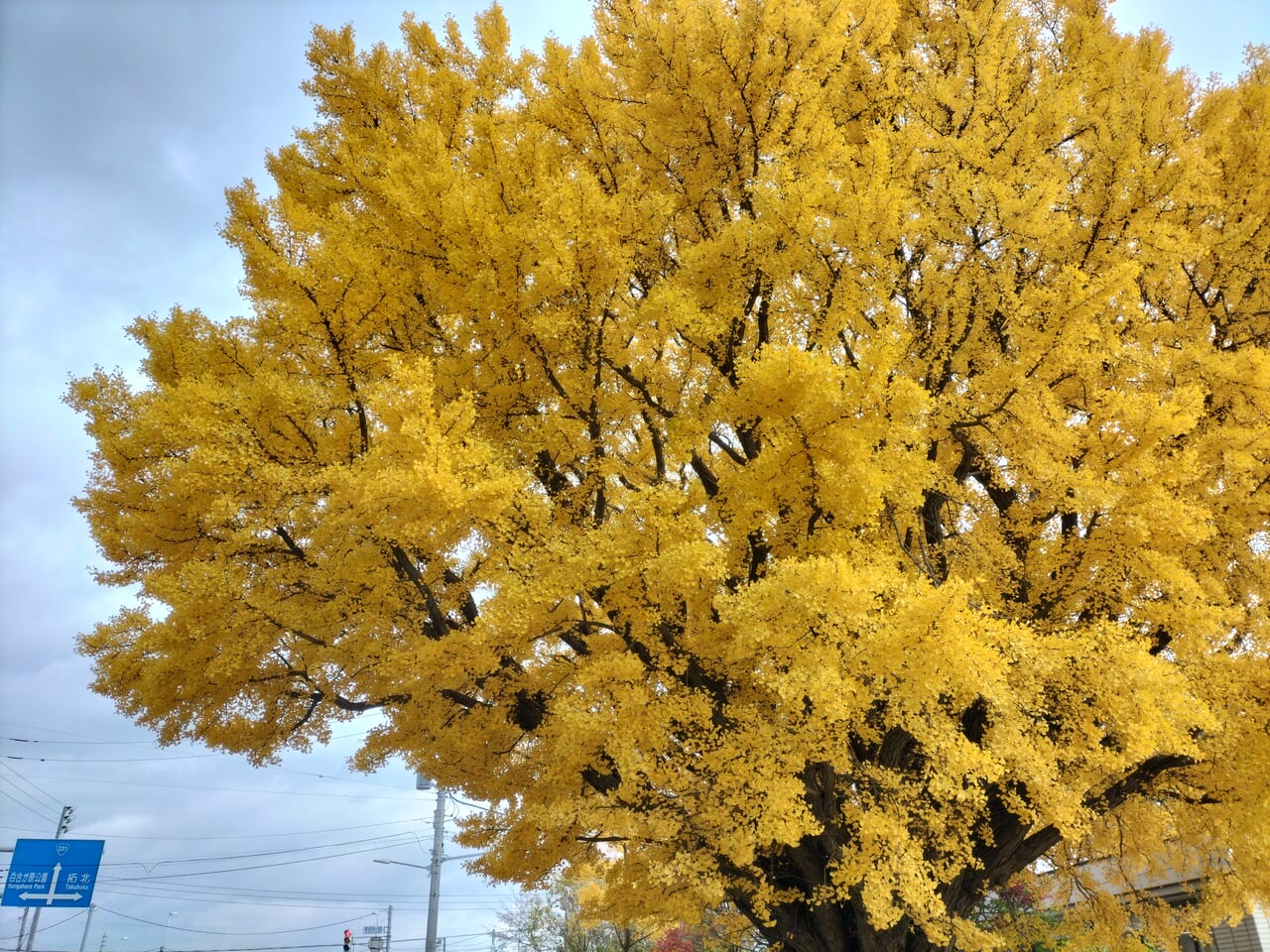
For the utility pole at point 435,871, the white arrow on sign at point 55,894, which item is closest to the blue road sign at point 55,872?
the white arrow on sign at point 55,894

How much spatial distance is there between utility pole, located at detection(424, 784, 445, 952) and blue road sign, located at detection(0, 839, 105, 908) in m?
5.88

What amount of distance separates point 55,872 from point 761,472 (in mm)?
15731

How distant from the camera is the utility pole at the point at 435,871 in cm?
1380

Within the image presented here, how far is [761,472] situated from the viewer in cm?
518

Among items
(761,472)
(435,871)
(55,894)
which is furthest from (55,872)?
(761,472)

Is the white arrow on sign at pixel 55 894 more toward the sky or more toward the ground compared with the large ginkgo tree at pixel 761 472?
more toward the ground

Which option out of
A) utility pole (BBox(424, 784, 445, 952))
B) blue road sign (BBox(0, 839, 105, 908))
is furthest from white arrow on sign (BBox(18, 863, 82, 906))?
utility pole (BBox(424, 784, 445, 952))

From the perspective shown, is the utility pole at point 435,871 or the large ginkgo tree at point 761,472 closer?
the large ginkgo tree at point 761,472

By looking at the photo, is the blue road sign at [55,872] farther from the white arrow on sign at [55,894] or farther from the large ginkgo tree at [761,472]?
the large ginkgo tree at [761,472]

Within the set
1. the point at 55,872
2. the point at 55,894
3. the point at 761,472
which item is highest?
the point at 761,472

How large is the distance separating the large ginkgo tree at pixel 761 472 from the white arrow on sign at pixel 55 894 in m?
9.88

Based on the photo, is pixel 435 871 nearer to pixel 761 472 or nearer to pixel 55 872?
pixel 55 872

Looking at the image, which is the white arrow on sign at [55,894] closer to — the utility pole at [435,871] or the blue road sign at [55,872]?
the blue road sign at [55,872]

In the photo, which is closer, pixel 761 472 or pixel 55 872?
pixel 761 472
